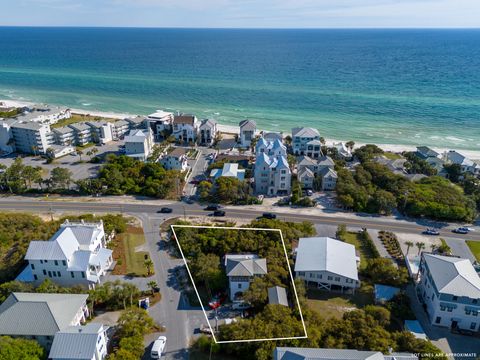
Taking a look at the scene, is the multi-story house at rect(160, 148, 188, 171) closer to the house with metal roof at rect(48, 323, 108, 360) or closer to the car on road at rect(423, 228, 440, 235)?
the house with metal roof at rect(48, 323, 108, 360)

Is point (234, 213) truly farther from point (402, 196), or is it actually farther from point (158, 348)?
point (158, 348)

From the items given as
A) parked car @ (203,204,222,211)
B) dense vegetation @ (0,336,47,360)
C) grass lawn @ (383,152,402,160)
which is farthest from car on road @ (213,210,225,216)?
grass lawn @ (383,152,402,160)

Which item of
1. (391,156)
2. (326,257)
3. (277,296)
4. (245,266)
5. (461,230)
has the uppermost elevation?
(245,266)

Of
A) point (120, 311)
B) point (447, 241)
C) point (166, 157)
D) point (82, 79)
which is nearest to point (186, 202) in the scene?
point (166, 157)

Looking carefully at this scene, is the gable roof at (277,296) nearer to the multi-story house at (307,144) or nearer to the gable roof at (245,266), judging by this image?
the gable roof at (245,266)

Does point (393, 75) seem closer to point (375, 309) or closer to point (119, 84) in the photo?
point (119, 84)

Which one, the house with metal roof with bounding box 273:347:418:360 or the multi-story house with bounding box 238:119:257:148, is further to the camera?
the multi-story house with bounding box 238:119:257:148

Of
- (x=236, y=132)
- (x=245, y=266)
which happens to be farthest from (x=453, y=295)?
(x=236, y=132)
